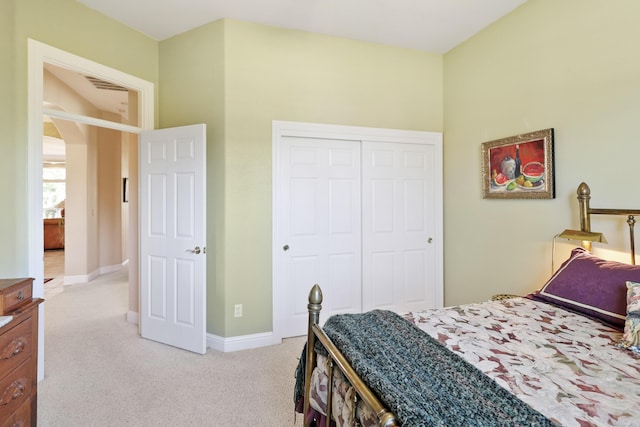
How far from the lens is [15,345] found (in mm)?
1485

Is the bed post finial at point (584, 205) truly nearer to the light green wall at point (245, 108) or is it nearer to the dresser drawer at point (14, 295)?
the light green wall at point (245, 108)

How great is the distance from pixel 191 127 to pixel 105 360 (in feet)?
6.77

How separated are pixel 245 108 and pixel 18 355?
2.24m

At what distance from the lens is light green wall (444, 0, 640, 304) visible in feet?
6.56

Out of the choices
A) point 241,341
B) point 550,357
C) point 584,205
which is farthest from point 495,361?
point 241,341

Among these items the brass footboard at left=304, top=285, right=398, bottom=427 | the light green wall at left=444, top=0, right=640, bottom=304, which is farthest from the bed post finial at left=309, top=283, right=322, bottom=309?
the light green wall at left=444, top=0, right=640, bottom=304

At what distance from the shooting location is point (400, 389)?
0.97 m

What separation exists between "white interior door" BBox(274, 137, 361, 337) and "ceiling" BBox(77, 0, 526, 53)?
41.1 inches

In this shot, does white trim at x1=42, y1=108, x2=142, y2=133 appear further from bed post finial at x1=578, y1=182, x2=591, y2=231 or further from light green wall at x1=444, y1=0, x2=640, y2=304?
bed post finial at x1=578, y1=182, x2=591, y2=231

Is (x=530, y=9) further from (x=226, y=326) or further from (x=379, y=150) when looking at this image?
(x=226, y=326)

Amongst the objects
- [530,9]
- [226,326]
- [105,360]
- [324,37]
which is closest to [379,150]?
[324,37]

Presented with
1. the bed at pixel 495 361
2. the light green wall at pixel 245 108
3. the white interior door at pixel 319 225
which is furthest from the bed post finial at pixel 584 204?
the light green wall at pixel 245 108

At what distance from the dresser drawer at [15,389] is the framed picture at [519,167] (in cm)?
340

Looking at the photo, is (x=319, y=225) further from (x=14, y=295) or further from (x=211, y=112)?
(x=14, y=295)
